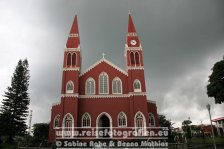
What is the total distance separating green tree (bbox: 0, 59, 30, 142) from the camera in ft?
107

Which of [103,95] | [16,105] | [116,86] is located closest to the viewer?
[103,95]

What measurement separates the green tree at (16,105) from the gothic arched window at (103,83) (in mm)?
15654

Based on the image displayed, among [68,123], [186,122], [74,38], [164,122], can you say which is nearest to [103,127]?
[68,123]

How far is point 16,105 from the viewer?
3503 cm

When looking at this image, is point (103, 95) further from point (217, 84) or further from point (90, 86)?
point (217, 84)

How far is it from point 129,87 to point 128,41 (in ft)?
24.0

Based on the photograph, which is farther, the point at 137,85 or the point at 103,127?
the point at 137,85

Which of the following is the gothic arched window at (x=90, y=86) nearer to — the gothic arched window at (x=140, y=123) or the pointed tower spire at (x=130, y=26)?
the gothic arched window at (x=140, y=123)

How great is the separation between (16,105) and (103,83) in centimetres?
1703

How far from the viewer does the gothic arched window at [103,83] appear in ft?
92.5

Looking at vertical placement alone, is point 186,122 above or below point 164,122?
below

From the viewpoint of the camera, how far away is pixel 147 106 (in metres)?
28.0

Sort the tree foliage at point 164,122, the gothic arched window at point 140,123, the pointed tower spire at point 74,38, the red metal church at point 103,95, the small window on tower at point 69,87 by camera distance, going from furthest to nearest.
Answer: the tree foliage at point 164,122 < the pointed tower spire at point 74,38 < the small window on tower at point 69,87 < the red metal church at point 103,95 < the gothic arched window at point 140,123

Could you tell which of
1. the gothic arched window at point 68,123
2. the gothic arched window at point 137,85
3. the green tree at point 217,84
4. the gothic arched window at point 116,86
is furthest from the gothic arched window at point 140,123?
the green tree at point 217,84
